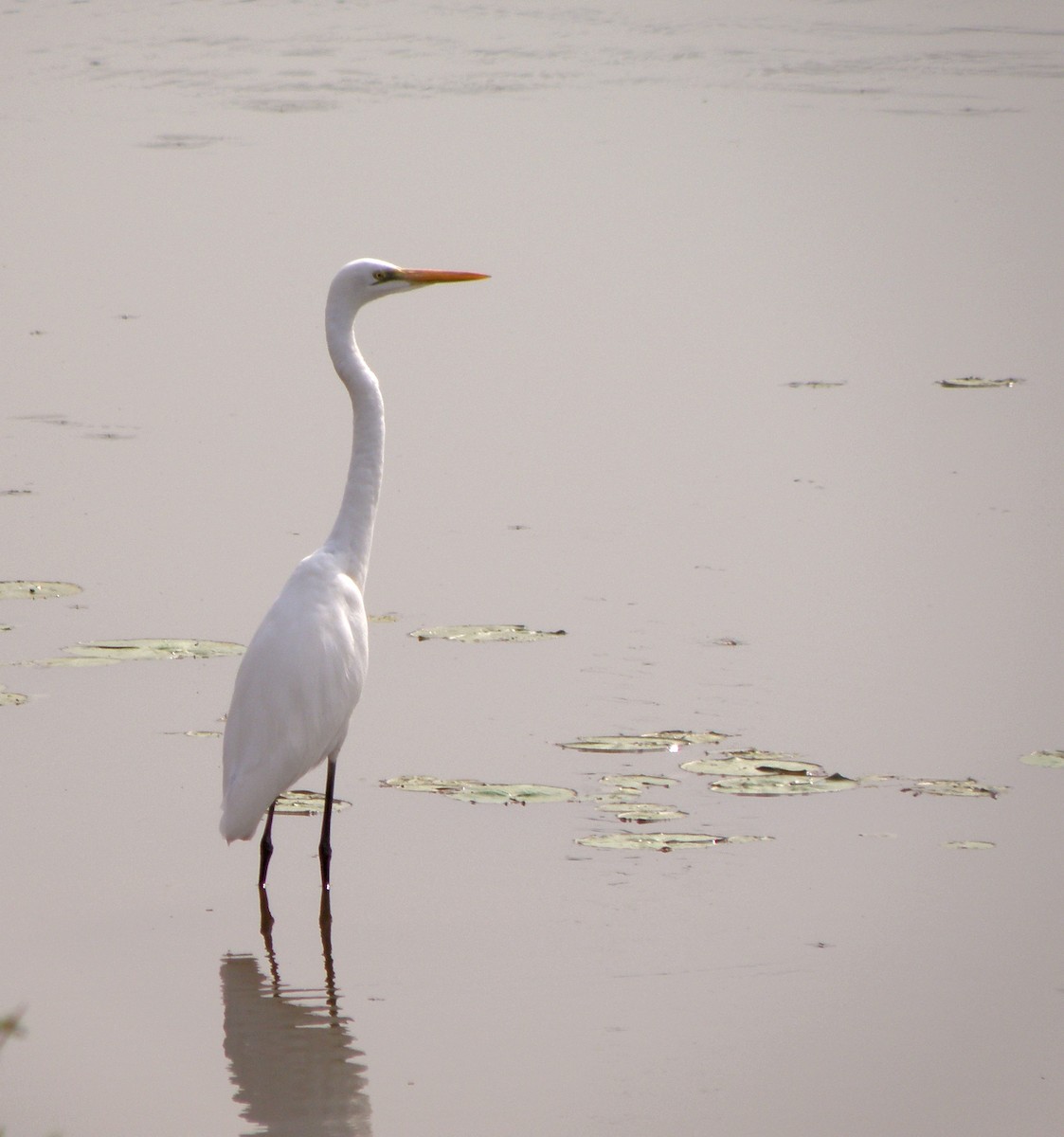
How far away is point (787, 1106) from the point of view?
12.1ft

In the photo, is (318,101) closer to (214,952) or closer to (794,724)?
(794,724)

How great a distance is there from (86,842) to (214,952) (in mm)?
659

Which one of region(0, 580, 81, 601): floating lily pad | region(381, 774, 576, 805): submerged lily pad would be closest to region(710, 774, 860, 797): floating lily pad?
region(381, 774, 576, 805): submerged lily pad

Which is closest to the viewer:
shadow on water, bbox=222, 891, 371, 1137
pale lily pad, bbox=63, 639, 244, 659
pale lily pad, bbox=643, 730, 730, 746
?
shadow on water, bbox=222, 891, 371, 1137

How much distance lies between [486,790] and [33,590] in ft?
6.97

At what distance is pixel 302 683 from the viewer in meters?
4.51

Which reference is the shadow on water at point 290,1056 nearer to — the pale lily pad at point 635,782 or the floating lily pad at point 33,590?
the pale lily pad at point 635,782

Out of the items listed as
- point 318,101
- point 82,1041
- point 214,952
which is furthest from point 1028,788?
point 318,101

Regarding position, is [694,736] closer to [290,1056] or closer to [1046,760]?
[1046,760]

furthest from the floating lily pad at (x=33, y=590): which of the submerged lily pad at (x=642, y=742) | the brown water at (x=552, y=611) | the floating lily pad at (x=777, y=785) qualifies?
the floating lily pad at (x=777, y=785)

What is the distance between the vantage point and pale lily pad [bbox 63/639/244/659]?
557cm

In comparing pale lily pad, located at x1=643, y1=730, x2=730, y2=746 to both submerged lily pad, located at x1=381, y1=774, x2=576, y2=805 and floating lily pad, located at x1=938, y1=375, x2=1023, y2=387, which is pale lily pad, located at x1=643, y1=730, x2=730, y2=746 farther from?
floating lily pad, located at x1=938, y1=375, x2=1023, y2=387

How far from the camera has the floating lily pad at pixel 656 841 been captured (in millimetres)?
4629

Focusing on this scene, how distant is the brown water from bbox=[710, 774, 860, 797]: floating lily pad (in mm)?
81
